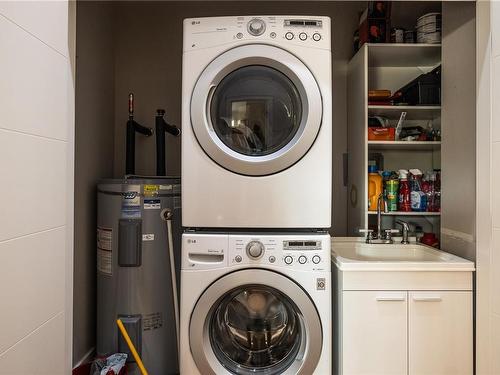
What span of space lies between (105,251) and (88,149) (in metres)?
0.63

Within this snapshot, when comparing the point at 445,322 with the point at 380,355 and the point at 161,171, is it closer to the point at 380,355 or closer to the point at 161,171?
the point at 380,355

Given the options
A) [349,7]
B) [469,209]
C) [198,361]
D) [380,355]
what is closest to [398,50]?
[349,7]

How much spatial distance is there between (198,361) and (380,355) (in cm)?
77

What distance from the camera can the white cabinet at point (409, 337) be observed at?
1472 mm

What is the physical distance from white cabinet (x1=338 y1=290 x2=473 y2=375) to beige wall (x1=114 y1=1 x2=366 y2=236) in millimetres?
1058

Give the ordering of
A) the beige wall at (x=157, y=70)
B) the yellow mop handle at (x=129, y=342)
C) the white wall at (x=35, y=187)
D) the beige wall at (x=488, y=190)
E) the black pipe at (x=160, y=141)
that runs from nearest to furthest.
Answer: the white wall at (x=35, y=187)
the beige wall at (x=488, y=190)
the yellow mop handle at (x=129, y=342)
the black pipe at (x=160, y=141)
the beige wall at (x=157, y=70)

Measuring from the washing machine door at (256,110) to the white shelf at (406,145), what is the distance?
0.80 meters

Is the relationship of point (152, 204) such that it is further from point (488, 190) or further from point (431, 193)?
point (431, 193)

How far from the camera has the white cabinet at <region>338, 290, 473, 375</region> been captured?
1.47 m

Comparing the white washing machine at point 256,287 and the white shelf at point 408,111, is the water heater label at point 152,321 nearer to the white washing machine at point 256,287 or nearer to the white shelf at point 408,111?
the white washing machine at point 256,287

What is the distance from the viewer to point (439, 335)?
58.1 inches

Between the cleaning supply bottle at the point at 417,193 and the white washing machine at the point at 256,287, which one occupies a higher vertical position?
the cleaning supply bottle at the point at 417,193

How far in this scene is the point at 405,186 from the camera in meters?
2.20

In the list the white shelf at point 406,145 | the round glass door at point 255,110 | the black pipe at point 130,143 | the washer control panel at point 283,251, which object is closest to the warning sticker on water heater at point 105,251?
the black pipe at point 130,143
